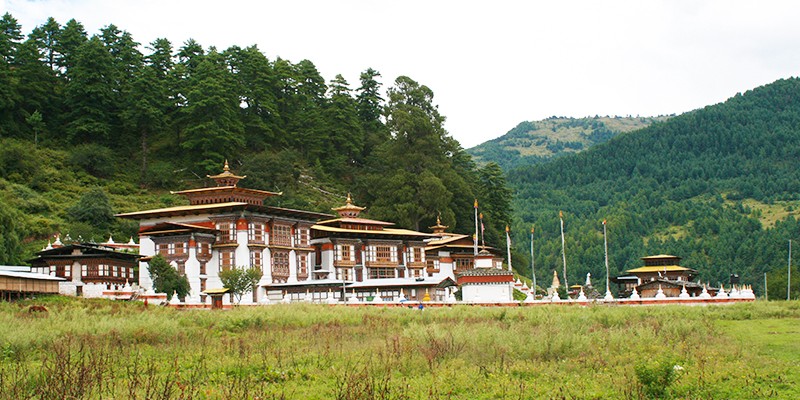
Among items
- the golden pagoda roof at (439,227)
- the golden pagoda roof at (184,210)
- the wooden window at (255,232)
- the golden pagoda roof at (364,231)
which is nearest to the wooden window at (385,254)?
the golden pagoda roof at (364,231)

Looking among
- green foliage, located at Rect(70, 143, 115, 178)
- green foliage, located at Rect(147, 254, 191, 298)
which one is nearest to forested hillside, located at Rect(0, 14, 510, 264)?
green foliage, located at Rect(70, 143, 115, 178)

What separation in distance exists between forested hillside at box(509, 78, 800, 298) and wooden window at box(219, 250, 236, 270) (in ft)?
264

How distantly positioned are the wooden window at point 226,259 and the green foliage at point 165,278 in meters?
4.04

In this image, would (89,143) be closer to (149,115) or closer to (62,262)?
(149,115)

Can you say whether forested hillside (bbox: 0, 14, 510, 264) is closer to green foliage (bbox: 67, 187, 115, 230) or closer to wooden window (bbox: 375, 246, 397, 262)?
green foliage (bbox: 67, 187, 115, 230)

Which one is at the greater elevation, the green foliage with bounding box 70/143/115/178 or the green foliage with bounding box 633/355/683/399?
the green foliage with bounding box 70/143/115/178

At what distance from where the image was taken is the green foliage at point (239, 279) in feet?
189

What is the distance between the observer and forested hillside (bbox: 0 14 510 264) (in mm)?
78688

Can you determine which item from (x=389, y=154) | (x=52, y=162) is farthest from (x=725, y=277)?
(x=52, y=162)

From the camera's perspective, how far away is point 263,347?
25547 mm

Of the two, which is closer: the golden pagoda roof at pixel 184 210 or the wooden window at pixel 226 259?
the wooden window at pixel 226 259

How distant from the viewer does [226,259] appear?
6172cm

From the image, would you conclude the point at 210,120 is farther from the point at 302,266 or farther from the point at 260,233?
the point at 260,233

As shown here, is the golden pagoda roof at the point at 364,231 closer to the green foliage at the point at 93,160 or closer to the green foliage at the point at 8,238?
the green foliage at the point at 8,238
